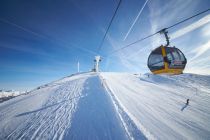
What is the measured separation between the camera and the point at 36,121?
7.61m

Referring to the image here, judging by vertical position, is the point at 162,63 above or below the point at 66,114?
above

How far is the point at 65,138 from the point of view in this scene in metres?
5.34

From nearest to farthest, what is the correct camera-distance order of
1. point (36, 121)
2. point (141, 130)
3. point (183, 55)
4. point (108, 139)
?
point (108, 139), point (141, 130), point (36, 121), point (183, 55)

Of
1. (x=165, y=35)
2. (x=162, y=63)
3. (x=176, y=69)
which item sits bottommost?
(x=176, y=69)

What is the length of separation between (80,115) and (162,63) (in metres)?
6.73

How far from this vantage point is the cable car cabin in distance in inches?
309

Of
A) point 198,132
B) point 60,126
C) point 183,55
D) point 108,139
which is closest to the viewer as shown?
point 108,139

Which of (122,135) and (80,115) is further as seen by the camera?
(80,115)

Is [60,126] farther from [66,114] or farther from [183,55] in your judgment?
[183,55]

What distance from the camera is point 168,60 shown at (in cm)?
779

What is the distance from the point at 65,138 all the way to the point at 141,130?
12.2ft

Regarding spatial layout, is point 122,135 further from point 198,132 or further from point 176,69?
point 176,69

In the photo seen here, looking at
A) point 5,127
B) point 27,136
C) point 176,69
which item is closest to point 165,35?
point 176,69

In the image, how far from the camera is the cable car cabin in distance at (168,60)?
25.7 feet
